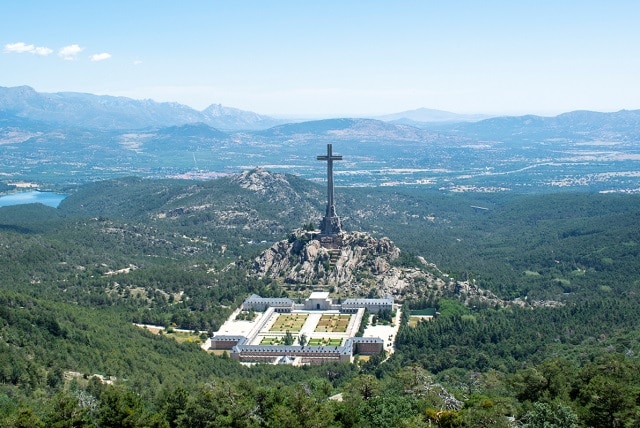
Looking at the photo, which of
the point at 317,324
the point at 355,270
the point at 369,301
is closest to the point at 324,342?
the point at 317,324

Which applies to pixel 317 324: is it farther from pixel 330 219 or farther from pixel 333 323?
pixel 330 219

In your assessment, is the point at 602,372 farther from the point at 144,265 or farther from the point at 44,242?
the point at 44,242

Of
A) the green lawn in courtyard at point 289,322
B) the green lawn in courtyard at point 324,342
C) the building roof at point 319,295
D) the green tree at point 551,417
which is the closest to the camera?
the green tree at point 551,417

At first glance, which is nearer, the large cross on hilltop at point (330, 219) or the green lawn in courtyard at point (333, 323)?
the green lawn in courtyard at point (333, 323)

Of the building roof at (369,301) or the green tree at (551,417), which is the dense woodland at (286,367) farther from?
the building roof at (369,301)

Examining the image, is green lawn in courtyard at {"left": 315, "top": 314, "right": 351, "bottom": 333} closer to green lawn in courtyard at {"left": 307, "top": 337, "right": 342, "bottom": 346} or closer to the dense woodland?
green lawn in courtyard at {"left": 307, "top": 337, "right": 342, "bottom": 346}

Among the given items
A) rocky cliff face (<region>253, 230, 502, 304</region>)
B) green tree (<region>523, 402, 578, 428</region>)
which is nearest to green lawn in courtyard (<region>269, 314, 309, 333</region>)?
rocky cliff face (<region>253, 230, 502, 304</region>)

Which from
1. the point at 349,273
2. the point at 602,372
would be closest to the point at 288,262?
the point at 349,273

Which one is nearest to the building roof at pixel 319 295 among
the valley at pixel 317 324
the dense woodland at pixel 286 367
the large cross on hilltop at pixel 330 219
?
the valley at pixel 317 324
